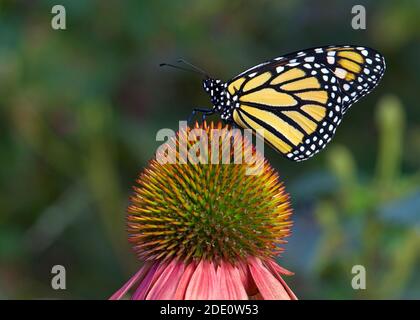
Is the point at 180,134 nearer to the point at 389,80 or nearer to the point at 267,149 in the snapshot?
the point at 267,149

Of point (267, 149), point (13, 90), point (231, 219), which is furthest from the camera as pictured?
point (267, 149)

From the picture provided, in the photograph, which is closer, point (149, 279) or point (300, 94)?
point (149, 279)

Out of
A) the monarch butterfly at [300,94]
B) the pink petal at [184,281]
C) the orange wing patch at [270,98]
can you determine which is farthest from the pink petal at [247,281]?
the orange wing patch at [270,98]

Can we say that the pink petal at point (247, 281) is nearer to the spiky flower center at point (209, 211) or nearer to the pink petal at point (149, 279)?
the spiky flower center at point (209, 211)
